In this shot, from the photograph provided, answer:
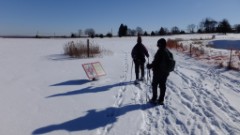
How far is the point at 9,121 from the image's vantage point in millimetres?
6340

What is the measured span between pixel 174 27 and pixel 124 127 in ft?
364

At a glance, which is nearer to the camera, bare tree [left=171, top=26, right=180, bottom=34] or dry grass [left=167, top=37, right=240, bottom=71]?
dry grass [left=167, top=37, right=240, bottom=71]

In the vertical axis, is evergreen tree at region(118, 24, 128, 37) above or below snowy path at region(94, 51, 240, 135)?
above

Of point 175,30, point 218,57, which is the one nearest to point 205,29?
point 175,30

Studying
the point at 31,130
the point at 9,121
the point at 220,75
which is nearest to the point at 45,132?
the point at 31,130

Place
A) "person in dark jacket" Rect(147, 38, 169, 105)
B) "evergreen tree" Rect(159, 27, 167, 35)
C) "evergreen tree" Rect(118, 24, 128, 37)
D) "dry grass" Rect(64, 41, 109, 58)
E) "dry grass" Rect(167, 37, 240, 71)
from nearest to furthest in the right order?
"person in dark jacket" Rect(147, 38, 169, 105)
"dry grass" Rect(167, 37, 240, 71)
"dry grass" Rect(64, 41, 109, 58)
"evergreen tree" Rect(118, 24, 128, 37)
"evergreen tree" Rect(159, 27, 167, 35)

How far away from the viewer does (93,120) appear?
6.48 m

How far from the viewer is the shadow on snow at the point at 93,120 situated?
5938 millimetres

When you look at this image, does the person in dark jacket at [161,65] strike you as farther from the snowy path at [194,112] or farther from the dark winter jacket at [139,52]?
the dark winter jacket at [139,52]

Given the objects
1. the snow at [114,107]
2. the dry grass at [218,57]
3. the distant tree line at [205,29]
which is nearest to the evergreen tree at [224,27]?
the distant tree line at [205,29]

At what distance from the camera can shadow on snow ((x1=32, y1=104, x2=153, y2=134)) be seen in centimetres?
594

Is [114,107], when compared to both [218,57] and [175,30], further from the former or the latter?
[175,30]

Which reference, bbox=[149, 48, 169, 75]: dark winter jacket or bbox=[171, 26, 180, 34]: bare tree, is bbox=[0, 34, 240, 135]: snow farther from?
bbox=[171, 26, 180, 34]: bare tree

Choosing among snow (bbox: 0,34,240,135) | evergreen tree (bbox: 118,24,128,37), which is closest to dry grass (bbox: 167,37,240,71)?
snow (bbox: 0,34,240,135)
